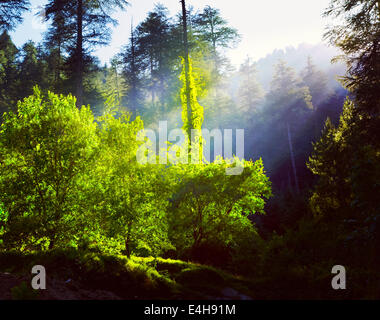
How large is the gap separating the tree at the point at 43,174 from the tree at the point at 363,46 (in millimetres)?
10297

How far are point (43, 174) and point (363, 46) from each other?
1312cm

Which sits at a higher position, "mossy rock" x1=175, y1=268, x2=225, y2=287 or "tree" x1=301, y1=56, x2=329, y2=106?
"tree" x1=301, y1=56, x2=329, y2=106

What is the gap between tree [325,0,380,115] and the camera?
33.7 feet

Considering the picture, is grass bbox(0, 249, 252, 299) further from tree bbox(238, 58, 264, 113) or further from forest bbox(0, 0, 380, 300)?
tree bbox(238, 58, 264, 113)

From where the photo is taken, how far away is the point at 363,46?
11344 mm

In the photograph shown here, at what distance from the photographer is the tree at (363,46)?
1028 centimetres

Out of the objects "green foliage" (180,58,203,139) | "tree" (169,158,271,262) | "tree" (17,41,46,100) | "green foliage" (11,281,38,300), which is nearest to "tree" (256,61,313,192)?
"green foliage" (180,58,203,139)

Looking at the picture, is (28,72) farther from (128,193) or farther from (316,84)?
(316,84)

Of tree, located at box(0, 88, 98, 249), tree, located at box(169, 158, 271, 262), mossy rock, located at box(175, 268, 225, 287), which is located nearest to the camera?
mossy rock, located at box(175, 268, 225, 287)

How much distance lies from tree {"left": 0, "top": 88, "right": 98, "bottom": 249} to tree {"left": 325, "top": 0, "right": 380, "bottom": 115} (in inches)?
405

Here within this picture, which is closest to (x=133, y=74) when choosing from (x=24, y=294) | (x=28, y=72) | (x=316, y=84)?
(x=28, y=72)

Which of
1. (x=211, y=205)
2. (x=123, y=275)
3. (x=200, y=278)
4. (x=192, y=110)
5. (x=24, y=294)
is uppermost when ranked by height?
(x=192, y=110)

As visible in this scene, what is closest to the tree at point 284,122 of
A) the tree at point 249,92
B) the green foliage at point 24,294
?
the tree at point 249,92
